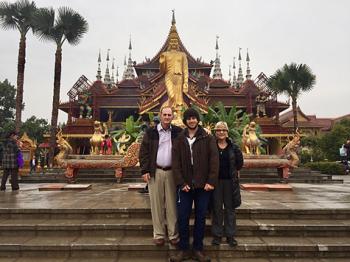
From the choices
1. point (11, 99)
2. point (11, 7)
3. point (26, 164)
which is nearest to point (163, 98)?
point (11, 7)

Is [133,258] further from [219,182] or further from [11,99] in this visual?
[11,99]

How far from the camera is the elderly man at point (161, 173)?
439 cm

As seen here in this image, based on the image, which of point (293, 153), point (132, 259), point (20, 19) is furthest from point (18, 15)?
point (132, 259)

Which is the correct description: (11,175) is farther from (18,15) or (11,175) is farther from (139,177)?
(18,15)

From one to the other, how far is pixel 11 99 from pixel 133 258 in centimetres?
4095

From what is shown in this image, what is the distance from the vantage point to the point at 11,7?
2284 centimetres

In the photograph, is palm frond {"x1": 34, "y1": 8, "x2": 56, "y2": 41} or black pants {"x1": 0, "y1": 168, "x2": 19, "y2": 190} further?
palm frond {"x1": 34, "y1": 8, "x2": 56, "y2": 41}

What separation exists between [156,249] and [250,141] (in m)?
8.51

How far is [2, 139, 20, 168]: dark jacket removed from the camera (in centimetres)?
915

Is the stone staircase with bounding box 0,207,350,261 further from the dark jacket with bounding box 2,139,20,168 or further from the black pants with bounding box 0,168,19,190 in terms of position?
the black pants with bounding box 0,168,19,190

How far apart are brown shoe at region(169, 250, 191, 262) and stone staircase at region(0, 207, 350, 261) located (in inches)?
7.8

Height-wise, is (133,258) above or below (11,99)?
below

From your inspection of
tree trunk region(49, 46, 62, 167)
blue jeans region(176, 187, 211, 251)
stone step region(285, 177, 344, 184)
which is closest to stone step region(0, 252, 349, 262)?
blue jeans region(176, 187, 211, 251)

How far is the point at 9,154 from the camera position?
360 inches
